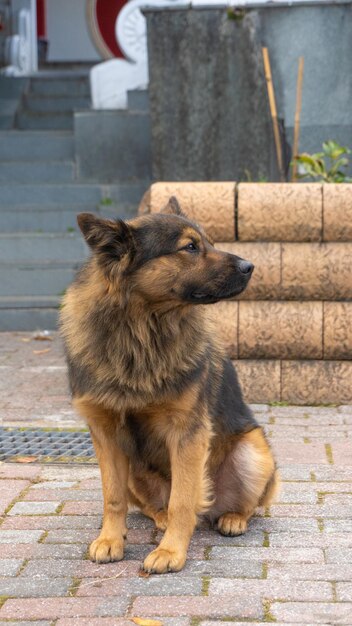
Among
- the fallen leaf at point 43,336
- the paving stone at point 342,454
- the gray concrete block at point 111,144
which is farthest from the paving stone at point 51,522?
the gray concrete block at point 111,144

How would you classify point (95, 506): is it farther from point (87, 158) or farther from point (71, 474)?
point (87, 158)

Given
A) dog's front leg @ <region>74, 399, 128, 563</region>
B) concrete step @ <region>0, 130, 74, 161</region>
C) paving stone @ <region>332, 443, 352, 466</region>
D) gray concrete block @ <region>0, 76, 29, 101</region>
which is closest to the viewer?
dog's front leg @ <region>74, 399, 128, 563</region>

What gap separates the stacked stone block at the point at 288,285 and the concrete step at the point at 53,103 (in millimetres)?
6493

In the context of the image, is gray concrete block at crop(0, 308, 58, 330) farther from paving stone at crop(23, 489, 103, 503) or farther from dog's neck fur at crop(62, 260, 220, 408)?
dog's neck fur at crop(62, 260, 220, 408)

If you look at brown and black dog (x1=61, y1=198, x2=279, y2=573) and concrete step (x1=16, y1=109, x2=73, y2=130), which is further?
concrete step (x1=16, y1=109, x2=73, y2=130)

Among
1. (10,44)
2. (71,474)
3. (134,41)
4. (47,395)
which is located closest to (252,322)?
(47,395)

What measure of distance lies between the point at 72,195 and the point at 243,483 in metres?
7.56

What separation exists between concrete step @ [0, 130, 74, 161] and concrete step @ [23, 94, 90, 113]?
1067 millimetres

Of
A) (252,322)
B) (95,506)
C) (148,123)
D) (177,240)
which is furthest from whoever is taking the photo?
(148,123)

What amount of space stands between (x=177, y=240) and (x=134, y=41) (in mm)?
8802

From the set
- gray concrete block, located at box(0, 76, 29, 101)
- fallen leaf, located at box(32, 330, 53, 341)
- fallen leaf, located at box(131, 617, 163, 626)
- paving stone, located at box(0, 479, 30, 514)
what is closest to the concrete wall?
fallen leaf, located at box(32, 330, 53, 341)

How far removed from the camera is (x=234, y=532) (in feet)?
15.8

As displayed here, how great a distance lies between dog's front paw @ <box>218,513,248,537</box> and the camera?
15.8 feet

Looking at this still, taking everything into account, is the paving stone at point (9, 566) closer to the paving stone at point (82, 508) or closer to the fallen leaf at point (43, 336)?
the paving stone at point (82, 508)
